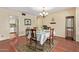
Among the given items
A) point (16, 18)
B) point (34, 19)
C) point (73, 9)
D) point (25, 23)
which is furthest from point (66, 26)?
point (16, 18)

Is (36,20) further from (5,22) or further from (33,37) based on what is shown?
(5,22)

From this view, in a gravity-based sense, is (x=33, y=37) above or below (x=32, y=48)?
above

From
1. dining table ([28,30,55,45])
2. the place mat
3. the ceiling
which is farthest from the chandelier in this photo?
the place mat

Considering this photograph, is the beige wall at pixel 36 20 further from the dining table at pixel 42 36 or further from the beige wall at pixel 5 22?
the dining table at pixel 42 36

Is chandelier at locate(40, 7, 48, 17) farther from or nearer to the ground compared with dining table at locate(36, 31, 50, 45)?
farther from the ground

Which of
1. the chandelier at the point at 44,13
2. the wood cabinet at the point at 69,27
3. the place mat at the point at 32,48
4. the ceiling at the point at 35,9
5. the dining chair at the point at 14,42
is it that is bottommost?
the place mat at the point at 32,48

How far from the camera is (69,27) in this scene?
7.15ft

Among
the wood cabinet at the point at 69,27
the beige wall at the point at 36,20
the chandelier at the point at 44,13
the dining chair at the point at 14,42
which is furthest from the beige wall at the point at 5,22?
the wood cabinet at the point at 69,27

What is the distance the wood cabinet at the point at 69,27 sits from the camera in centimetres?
Result: 214

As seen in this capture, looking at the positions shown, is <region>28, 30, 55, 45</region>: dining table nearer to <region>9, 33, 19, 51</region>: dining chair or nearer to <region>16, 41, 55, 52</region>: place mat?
<region>16, 41, 55, 52</region>: place mat

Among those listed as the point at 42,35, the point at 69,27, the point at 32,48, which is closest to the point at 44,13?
the point at 42,35

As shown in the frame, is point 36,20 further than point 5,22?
Yes

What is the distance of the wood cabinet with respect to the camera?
7.02 feet
